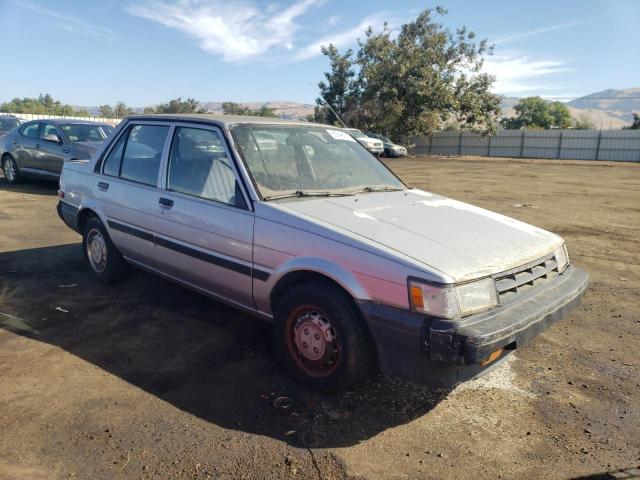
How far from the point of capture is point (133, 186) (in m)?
4.28

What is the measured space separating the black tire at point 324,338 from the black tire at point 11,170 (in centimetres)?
1096

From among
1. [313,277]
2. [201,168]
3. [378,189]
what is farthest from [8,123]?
[313,277]

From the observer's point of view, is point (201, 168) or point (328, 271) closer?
point (328, 271)

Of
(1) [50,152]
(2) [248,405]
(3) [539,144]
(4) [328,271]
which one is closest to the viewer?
(4) [328,271]

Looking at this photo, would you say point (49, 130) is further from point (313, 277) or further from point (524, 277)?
point (524, 277)

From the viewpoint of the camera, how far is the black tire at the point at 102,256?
4734 mm

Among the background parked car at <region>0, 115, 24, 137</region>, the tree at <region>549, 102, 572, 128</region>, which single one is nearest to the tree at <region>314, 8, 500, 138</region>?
the background parked car at <region>0, 115, 24, 137</region>

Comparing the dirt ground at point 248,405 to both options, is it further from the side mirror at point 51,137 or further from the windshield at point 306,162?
the side mirror at point 51,137

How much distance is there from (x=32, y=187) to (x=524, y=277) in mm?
11823

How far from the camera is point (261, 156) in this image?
357cm

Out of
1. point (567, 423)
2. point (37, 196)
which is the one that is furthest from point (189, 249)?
point (37, 196)

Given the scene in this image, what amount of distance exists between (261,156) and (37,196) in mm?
8696

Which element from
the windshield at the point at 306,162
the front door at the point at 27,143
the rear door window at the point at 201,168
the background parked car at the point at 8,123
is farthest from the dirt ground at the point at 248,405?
the background parked car at the point at 8,123

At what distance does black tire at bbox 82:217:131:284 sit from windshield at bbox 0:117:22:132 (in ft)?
45.2
